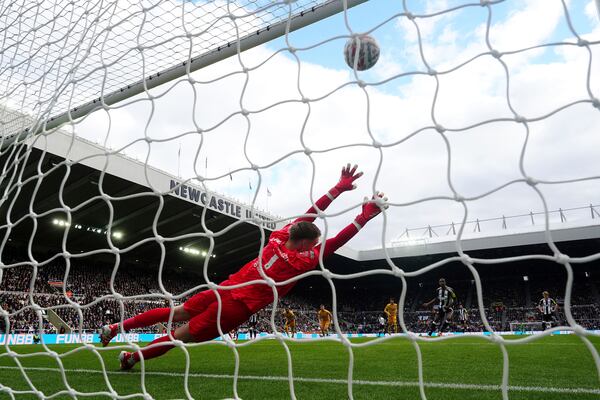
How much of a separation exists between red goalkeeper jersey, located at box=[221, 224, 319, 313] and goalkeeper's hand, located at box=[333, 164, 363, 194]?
20.7 inches

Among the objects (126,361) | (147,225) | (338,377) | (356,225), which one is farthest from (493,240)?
(356,225)

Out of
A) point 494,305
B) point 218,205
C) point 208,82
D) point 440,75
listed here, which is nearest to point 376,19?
point 440,75

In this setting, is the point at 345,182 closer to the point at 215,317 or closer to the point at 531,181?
the point at 215,317

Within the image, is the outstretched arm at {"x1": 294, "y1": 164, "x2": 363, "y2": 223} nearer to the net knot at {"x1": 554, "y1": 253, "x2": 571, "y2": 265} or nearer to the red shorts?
the red shorts

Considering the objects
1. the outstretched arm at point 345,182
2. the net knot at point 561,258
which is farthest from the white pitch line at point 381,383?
the net knot at point 561,258

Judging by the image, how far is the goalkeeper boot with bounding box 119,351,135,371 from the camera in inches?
186

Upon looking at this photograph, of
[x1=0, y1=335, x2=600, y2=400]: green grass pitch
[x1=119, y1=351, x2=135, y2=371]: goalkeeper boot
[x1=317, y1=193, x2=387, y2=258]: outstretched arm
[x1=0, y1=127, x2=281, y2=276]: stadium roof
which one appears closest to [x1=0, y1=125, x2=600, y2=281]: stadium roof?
[x1=0, y1=127, x2=281, y2=276]: stadium roof

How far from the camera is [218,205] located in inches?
785

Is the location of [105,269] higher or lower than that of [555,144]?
higher

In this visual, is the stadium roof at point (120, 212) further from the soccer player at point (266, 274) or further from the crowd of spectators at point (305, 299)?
the soccer player at point (266, 274)

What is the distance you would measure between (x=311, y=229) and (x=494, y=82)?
1.73 metres

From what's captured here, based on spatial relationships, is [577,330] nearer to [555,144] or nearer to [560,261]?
[560,261]

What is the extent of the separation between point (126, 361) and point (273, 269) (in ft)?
6.87

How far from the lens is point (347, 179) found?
3.62 m
